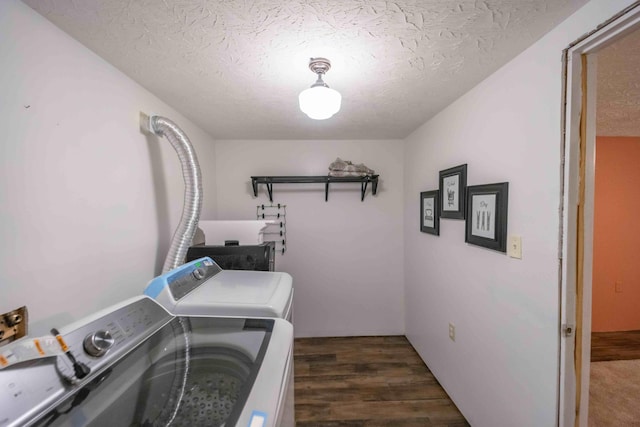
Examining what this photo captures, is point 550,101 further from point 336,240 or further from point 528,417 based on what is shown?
point 336,240

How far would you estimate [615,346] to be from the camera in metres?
2.65

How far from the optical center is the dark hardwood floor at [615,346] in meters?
2.48

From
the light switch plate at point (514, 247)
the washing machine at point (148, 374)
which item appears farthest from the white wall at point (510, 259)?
the washing machine at point (148, 374)

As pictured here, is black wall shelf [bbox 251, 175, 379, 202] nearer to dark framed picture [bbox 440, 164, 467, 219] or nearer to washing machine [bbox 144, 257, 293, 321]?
dark framed picture [bbox 440, 164, 467, 219]

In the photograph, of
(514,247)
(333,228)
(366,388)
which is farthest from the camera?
(333,228)

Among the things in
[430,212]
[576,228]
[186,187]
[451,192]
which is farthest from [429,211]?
[186,187]

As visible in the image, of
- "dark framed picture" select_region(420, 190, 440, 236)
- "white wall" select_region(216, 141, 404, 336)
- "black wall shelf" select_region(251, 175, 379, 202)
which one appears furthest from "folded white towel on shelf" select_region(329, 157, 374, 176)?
"dark framed picture" select_region(420, 190, 440, 236)

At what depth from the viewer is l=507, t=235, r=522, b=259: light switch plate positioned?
1296 mm

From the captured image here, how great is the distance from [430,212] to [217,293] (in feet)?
5.88

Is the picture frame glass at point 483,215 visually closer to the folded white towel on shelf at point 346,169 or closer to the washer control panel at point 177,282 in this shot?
the folded white towel on shelf at point 346,169

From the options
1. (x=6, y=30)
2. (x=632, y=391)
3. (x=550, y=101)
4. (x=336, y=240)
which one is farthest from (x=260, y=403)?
(x=632, y=391)

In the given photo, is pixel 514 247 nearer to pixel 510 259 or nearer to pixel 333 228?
pixel 510 259

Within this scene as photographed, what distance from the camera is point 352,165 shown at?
2701 millimetres

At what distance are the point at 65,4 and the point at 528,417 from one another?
8.46ft
